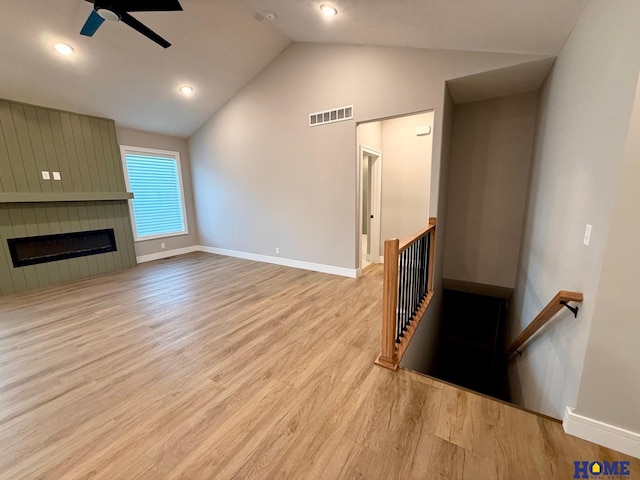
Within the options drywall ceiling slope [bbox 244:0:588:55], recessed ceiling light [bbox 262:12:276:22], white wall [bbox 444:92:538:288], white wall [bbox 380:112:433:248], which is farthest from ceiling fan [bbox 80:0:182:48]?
white wall [bbox 444:92:538:288]

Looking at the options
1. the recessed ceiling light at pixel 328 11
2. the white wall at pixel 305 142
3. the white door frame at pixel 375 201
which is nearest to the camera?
the recessed ceiling light at pixel 328 11

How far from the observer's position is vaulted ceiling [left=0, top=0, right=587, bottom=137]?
7.55 feet

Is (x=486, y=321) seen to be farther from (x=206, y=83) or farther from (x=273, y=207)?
(x=206, y=83)

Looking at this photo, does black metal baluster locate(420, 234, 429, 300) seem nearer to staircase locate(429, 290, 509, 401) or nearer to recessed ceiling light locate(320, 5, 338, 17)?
staircase locate(429, 290, 509, 401)

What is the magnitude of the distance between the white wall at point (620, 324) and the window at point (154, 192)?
650 cm

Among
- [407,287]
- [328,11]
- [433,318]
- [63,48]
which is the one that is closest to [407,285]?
[407,287]

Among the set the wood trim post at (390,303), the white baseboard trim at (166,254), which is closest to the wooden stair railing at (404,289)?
the wood trim post at (390,303)

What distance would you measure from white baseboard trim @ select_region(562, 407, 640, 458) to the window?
6518 millimetres

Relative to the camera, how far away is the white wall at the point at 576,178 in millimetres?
1316

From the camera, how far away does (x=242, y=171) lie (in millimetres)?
5180

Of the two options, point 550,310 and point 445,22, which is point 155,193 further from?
point 550,310

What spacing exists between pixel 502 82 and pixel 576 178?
1.99 meters

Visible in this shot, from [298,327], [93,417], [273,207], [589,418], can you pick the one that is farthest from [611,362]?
[273,207]

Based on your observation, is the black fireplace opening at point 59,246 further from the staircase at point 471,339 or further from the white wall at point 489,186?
the staircase at point 471,339
